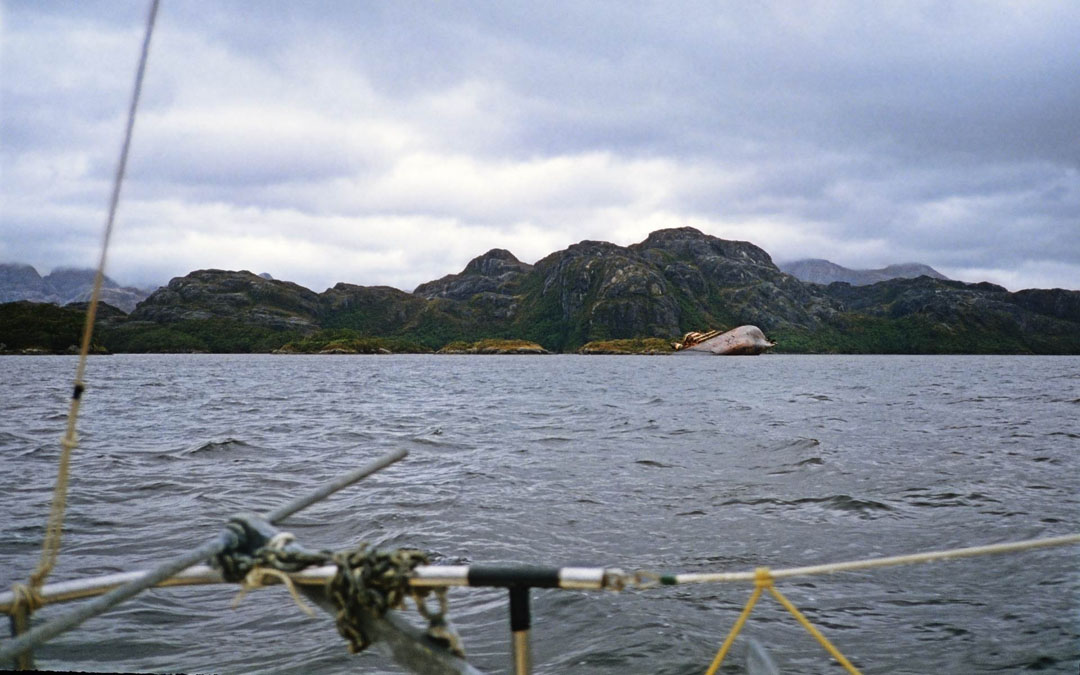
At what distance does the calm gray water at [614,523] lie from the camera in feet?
26.2

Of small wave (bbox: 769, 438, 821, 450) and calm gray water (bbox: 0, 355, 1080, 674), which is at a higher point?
small wave (bbox: 769, 438, 821, 450)

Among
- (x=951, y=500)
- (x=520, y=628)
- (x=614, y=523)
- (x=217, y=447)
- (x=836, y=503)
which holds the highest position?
(x=520, y=628)

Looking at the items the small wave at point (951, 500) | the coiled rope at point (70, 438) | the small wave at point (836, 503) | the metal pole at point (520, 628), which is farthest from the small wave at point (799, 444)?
the coiled rope at point (70, 438)

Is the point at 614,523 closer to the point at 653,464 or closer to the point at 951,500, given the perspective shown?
the point at 653,464

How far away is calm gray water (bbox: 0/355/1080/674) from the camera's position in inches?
315

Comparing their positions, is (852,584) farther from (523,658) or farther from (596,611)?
(523,658)

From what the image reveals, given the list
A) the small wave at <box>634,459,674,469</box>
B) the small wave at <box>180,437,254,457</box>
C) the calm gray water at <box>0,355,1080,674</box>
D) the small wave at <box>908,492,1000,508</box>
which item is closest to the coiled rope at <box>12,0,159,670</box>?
the calm gray water at <box>0,355,1080,674</box>

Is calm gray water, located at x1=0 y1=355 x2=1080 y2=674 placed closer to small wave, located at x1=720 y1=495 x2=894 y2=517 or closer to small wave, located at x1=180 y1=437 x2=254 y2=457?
small wave, located at x1=720 y1=495 x2=894 y2=517

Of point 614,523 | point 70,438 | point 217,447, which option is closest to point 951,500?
point 614,523

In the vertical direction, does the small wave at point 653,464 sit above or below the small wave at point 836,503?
below

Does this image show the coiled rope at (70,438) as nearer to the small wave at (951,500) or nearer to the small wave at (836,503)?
the small wave at (836,503)

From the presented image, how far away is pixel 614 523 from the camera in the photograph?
13.7 m

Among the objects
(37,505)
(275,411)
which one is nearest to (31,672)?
(37,505)

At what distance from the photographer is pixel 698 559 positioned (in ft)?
37.0
